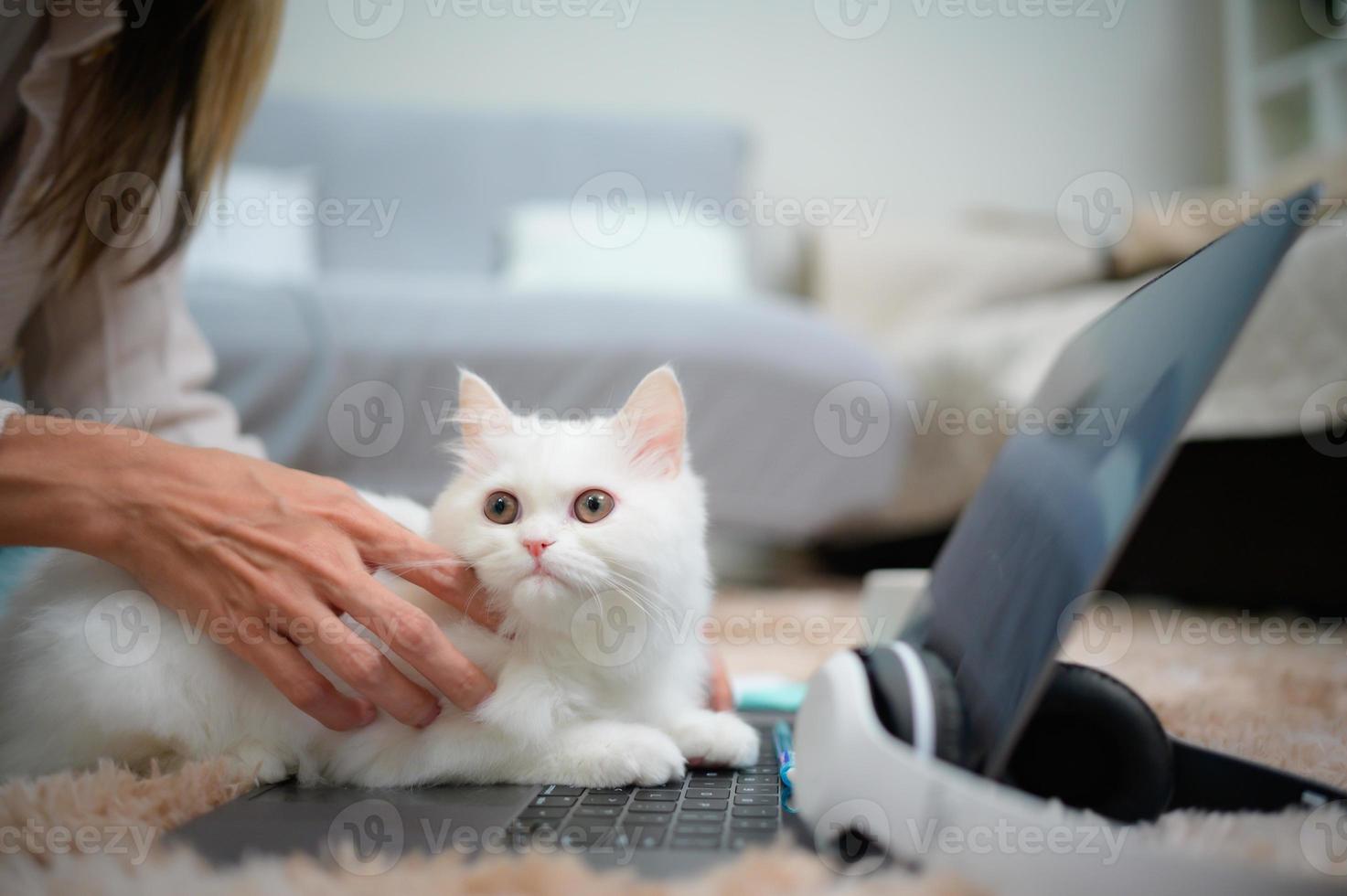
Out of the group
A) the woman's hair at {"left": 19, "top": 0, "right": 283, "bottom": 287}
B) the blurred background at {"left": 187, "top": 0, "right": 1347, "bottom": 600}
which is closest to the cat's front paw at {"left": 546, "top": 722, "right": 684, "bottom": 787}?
the woman's hair at {"left": 19, "top": 0, "right": 283, "bottom": 287}

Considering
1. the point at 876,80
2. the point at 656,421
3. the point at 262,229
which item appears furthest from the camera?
the point at 876,80

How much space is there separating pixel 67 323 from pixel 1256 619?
2.17 m

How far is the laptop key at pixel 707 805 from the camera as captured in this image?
667 mm

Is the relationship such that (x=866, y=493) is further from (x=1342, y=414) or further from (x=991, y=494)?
(x=991, y=494)

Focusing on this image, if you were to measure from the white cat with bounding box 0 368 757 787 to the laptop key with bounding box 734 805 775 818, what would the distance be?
3.1 inches

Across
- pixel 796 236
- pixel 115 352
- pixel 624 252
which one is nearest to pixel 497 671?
pixel 115 352

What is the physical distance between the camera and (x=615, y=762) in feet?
2.35

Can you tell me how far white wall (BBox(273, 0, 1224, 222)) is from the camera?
3.40 m

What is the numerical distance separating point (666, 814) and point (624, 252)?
2.37 meters

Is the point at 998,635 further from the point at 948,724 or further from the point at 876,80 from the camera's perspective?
the point at 876,80

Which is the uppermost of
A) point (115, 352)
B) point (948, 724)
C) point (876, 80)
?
point (876, 80)

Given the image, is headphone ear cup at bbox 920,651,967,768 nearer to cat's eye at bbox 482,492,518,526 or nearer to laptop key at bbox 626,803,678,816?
laptop key at bbox 626,803,678,816

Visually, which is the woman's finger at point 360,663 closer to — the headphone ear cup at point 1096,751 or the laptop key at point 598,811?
the laptop key at point 598,811

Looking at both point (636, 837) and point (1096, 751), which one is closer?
point (636, 837)
